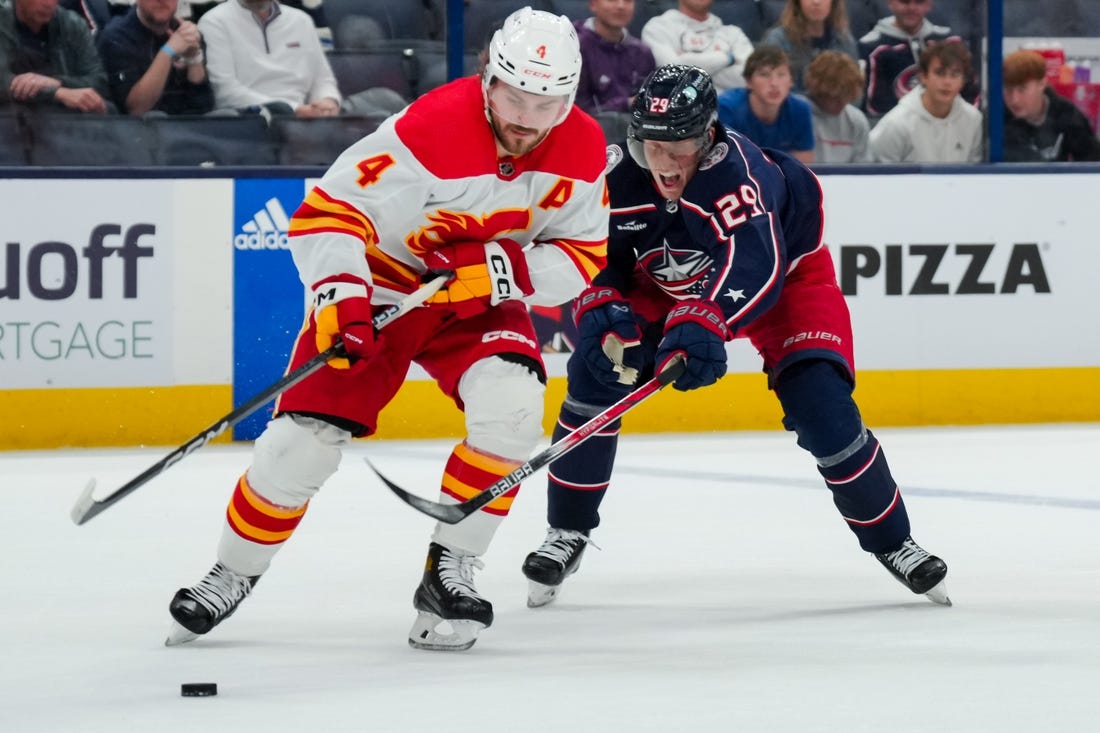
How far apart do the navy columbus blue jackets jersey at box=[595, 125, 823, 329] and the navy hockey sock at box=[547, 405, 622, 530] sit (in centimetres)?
30

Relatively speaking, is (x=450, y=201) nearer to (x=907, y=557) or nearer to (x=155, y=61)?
(x=907, y=557)

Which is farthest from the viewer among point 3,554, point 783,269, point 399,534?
point 399,534

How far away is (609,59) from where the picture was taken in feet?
20.7

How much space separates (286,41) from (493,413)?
3.36 metres

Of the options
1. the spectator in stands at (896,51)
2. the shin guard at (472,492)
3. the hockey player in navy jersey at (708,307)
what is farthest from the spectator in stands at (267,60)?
the shin guard at (472,492)

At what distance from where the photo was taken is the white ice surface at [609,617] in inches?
100.0

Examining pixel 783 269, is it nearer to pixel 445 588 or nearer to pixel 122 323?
pixel 445 588

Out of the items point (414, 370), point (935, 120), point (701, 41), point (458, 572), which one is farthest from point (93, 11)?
point (458, 572)

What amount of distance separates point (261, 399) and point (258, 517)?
0.20m

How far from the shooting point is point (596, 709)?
2.54 metres

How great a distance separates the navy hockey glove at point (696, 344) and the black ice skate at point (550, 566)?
1.60 ft

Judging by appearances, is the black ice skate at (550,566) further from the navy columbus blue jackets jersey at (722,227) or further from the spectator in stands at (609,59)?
the spectator in stands at (609,59)

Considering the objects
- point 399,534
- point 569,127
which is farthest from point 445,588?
point 399,534

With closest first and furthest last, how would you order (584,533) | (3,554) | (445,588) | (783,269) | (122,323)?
1. (445,588)
2. (783,269)
3. (584,533)
4. (3,554)
5. (122,323)
